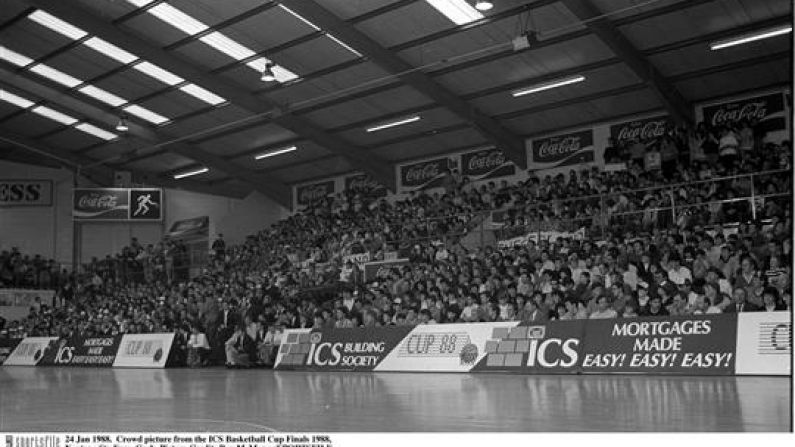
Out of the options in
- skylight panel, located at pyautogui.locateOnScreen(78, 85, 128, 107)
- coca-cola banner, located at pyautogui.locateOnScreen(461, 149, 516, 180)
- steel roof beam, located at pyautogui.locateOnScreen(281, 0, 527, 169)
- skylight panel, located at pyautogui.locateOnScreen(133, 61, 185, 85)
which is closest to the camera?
steel roof beam, located at pyautogui.locateOnScreen(281, 0, 527, 169)

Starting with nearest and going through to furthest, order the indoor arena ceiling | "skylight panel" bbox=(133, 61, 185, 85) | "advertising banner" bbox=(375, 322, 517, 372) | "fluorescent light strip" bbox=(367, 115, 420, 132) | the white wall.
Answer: "advertising banner" bbox=(375, 322, 517, 372), the indoor arena ceiling, "skylight panel" bbox=(133, 61, 185, 85), "fluorescent light strip" bbox=(367, 115, 420, 132), the white wall

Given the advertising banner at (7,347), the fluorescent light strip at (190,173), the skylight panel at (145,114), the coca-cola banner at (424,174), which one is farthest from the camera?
the fluorescent light strip at (190,173)

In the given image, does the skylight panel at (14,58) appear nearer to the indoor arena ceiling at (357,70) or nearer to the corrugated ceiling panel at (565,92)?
the indoor arena ceiling at (357,70)

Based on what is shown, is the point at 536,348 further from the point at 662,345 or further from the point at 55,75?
the point at 55,75

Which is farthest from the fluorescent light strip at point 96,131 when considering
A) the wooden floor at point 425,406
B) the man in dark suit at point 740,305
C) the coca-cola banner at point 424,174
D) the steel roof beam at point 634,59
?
the man in dark suit at point 740,305

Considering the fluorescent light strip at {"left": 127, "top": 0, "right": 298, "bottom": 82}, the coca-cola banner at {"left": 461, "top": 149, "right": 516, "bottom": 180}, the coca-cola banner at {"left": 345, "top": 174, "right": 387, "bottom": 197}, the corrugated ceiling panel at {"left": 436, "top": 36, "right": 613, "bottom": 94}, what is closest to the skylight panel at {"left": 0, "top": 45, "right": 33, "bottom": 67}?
the fluorescent light strip at {"left": 127, "top": 0, "right": 298, "bottom": 82}

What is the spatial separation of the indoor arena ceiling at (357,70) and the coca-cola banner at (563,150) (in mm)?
523

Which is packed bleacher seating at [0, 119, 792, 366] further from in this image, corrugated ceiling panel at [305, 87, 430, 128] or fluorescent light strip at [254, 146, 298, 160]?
corrugated ceiling panel at [305, 87, 430, 128]

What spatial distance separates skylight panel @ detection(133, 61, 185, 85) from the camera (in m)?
26.8

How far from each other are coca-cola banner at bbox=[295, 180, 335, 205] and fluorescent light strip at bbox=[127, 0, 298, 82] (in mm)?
10622

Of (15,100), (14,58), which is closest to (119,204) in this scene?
(15,100)

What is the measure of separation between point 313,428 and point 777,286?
9.93m

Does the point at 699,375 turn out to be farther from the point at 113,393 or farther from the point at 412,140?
the point at 412,140

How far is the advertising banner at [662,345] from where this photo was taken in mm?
12383
